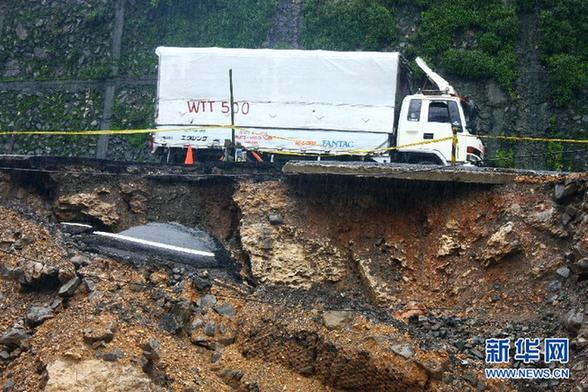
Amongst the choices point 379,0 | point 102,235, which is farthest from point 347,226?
point 379,0

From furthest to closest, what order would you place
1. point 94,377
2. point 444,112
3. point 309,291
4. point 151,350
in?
1. point 444,112
2. point 309,291
3. point 151,350
4. point 94,377

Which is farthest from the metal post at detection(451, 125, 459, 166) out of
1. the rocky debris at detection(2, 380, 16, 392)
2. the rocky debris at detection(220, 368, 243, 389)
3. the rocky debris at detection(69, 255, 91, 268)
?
the rocky debris at detection(2, 380, 16, 392)

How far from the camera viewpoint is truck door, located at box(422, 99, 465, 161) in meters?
17.1

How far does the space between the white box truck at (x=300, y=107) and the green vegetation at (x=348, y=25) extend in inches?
205

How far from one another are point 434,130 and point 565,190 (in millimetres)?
4504

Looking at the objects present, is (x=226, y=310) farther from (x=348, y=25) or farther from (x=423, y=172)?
(x=348, y=25)

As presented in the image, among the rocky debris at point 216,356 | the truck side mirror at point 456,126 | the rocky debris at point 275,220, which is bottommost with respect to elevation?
the rocky debris at point 216,356

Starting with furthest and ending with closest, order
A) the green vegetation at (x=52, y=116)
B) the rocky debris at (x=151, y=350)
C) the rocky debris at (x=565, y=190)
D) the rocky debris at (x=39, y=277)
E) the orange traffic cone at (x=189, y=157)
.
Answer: the green vegetation at (x=52, y=116)
the orange traffic cone at (x=189, y=157)
the rocky debris at (x=565, y=190)
the rocky debris at (x=39, y=277)
the rocky debris at (x=151, y=350)

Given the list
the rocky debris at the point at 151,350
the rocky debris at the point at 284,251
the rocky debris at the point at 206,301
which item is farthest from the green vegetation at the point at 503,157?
the rocky debris at the point at 151,350

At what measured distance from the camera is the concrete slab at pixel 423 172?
14.0m

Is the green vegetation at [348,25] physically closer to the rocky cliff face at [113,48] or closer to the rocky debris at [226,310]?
the rocky cliff face at [113,48]

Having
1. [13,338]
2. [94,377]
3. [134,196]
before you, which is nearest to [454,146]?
[134,196]

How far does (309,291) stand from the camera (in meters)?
14.1

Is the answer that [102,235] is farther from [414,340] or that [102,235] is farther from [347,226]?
[414,340]
